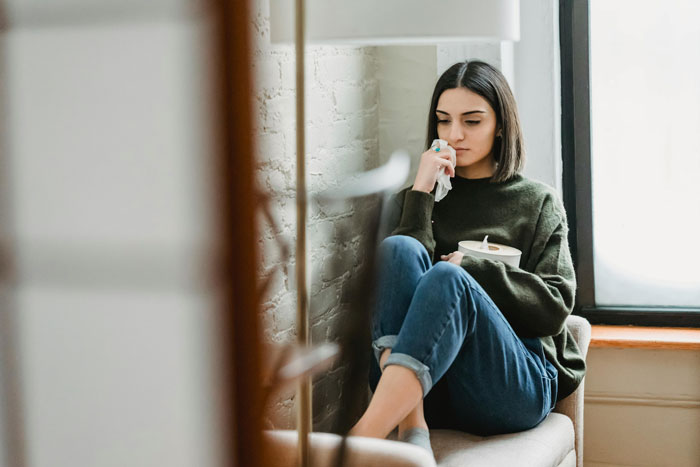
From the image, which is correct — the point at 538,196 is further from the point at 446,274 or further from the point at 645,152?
the point at 645,152

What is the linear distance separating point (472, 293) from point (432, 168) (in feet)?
1.39

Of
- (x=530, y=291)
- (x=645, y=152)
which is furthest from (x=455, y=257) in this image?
(x=645, y=152)

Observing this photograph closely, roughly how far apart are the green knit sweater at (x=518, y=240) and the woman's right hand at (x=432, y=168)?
3 cm

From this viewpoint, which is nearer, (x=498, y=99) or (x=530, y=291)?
(x=530, y=291)

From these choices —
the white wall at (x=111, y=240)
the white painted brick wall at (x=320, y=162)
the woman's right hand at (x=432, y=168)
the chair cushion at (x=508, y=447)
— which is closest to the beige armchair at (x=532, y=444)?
the chair cushion at (x=508, y=447)

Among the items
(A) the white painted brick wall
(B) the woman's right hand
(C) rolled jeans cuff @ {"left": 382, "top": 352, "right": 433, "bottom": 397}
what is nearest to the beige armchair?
(C) rolled jeans cuff @ {"left": 382, "top": 352, "right": 433, "bottom": 397}

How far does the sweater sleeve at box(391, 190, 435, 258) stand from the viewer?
6.70 feet

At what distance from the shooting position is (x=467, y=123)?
208 cm

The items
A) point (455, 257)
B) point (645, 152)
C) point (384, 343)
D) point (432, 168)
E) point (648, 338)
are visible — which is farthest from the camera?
point (645, 152)

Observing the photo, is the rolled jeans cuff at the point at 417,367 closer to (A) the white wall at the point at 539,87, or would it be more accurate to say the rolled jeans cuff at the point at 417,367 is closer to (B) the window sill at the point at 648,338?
(B) the window sill at the point at 648,338

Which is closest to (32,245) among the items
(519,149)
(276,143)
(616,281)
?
(276,143)

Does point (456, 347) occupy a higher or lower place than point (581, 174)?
lower

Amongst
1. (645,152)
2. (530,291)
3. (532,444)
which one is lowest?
(532,444)

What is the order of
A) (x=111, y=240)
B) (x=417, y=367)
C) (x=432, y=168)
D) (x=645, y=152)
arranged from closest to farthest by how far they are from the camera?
(x=111, y=240) < (x=417, y=367) < (x=432, y=168) < (x=645, y=152)
